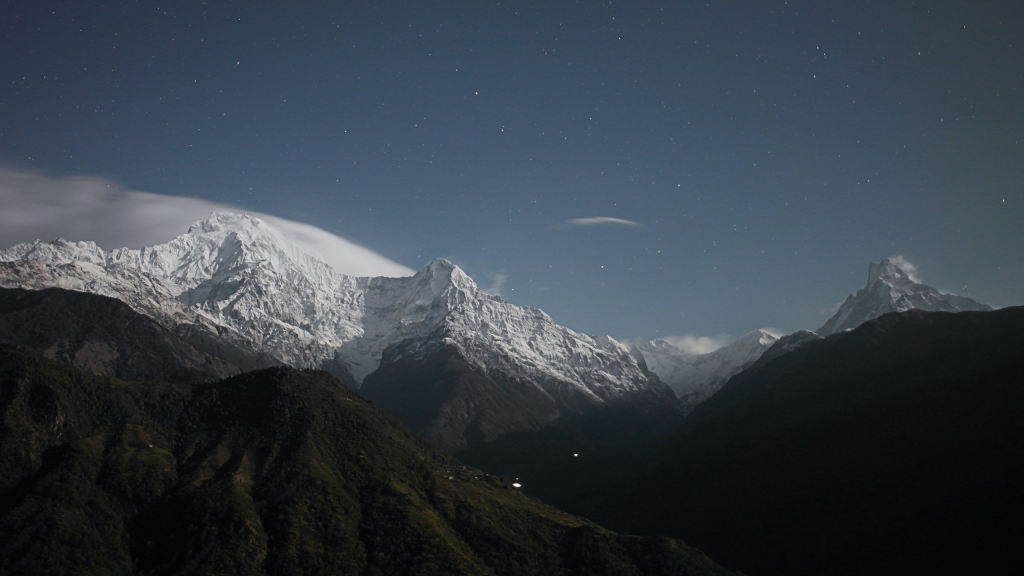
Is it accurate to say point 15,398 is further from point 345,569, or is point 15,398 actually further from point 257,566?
point 345,569

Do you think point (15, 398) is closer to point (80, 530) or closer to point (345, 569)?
point (80, 530)

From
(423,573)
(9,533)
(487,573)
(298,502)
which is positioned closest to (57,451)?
(9,533)

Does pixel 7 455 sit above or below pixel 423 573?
above

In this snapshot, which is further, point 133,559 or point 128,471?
point 128,471

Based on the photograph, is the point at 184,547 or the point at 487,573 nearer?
the point at 184,547

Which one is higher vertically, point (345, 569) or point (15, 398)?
point (15, 398)

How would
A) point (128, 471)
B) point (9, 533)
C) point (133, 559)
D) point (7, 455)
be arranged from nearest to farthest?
point (9, 533) → point (133, 559) → point (7, 455) → point (128, 471)

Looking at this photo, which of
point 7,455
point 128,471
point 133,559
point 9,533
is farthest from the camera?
point 128,471

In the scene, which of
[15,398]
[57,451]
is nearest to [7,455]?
[57,451]

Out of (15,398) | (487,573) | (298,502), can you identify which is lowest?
(487,573)
